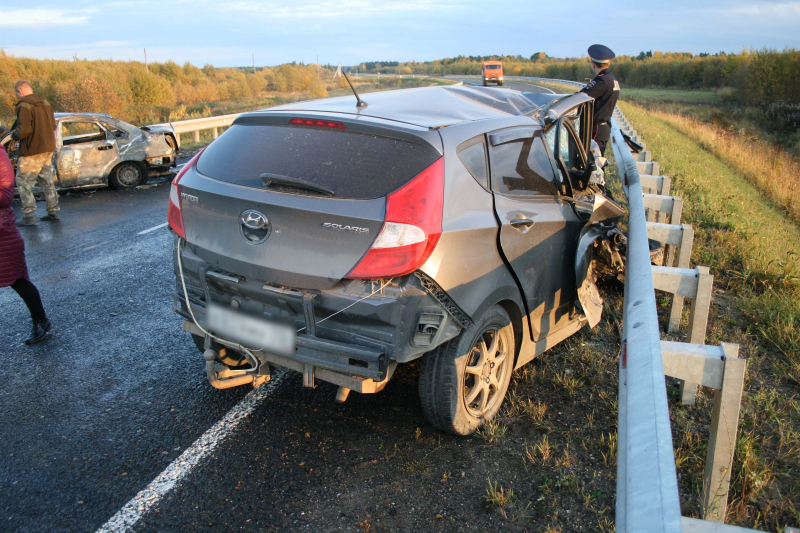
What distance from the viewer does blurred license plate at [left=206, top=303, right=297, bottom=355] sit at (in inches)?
117

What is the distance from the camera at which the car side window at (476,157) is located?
314cm

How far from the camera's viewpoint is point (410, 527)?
2.69m

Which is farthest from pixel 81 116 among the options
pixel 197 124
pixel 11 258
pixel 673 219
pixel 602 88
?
pixel 673 219

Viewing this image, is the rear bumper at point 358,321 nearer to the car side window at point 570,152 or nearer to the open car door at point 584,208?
the open car door at point 584,208

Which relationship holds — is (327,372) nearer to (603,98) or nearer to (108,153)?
(603,98)

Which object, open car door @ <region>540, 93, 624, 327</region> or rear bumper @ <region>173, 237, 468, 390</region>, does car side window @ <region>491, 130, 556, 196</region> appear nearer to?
open car door @ <region>540, 93, 624, 327</region>

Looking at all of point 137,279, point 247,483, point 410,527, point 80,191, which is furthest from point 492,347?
point 80,191

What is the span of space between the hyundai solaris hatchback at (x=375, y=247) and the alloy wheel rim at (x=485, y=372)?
11mm

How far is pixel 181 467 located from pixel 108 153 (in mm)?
9535

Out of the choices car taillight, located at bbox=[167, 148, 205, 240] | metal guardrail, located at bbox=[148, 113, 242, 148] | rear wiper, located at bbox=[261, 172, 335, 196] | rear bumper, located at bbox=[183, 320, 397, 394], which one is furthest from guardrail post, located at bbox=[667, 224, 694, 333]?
metal guardrail, located at bbox=[148, 113, 242, 148]

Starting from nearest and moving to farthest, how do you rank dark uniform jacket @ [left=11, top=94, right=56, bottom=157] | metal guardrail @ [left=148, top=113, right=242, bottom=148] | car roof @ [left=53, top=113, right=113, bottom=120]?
1. dark uniform jacket @ [left=11, top=94, right=56, bottom=157]
2. car roof @ [left=53, top=113, right=113, bottom=120]
3. metal guardrail @ [left=148, top=113, right=242, bottom=148]

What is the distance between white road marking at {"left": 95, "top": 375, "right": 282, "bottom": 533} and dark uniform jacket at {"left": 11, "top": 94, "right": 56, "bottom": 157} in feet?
23.1

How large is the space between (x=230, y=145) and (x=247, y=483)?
6.43ft

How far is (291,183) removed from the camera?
2.97m
